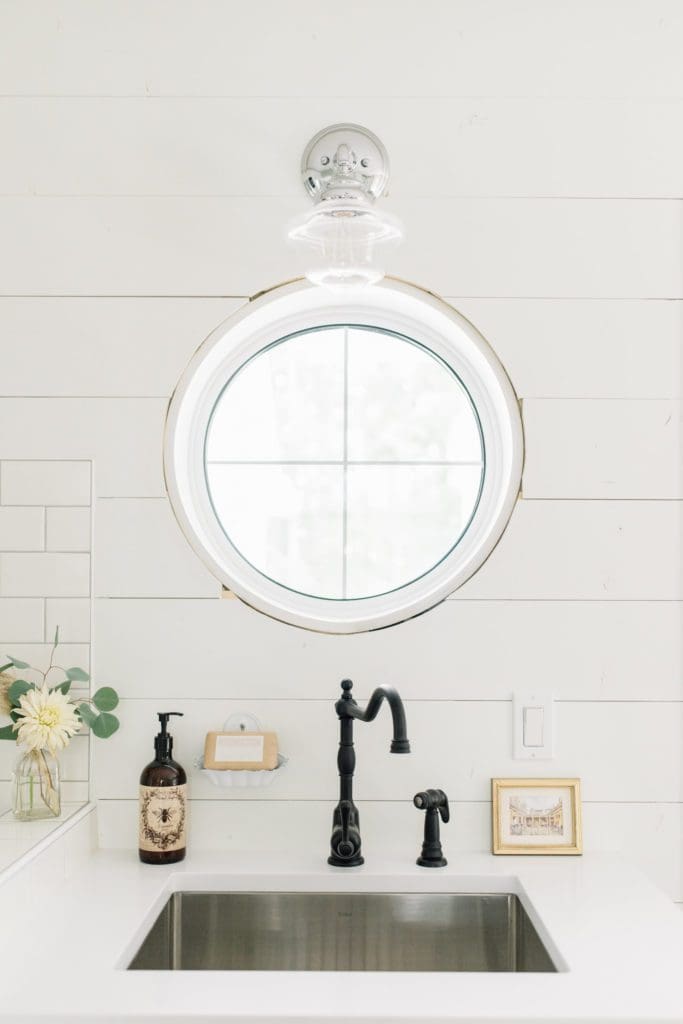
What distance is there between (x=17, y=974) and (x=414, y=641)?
847 millimetres

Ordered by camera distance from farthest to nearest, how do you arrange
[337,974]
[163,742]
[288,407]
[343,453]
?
[288,407] → [343,453] → [163,742] → [337,974]

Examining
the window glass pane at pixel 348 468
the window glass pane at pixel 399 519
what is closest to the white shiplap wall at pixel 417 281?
the window glass pane at pixel 348 468

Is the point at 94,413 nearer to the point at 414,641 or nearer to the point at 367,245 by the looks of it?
the point at 367,245

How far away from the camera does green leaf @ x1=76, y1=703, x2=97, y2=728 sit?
1719 millimetres

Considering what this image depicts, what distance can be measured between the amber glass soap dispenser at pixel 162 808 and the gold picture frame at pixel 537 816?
0.56 m

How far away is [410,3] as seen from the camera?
1808 millimetres

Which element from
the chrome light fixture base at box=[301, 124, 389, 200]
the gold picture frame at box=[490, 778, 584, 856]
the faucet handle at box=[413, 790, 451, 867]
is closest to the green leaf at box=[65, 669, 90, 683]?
the faucet handle at box=[413, 790, 451, 867]

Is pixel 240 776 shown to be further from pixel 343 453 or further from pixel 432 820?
pixel 343 453

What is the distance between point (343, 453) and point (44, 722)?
1303 millimetres

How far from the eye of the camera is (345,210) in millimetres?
1581

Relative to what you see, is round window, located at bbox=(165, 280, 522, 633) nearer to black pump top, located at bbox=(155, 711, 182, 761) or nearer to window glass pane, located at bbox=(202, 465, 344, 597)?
window glass pane, located at bbox=(202, 465, 344, 597)

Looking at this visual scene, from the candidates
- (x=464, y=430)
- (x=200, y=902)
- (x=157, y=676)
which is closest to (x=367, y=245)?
(x=157, y=676)

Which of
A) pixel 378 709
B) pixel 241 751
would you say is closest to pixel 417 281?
pixel 378 709

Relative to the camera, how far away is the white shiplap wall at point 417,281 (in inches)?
69.6
